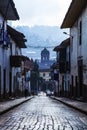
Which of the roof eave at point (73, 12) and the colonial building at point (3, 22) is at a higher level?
the roof eave at point (73, 12)

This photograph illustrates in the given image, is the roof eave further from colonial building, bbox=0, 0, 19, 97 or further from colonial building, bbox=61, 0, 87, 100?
colonial building, bbox=0, 0, 19, 97

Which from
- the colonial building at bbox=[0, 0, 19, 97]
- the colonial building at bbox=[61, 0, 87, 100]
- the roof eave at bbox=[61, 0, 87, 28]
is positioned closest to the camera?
the roof eave at bbox=[61, 0, 87, 28]

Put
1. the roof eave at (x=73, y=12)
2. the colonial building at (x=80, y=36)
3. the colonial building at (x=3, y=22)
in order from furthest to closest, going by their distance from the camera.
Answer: the colonial building at (x=80, y=36), the colonial building at (x=3, y=22), the roof eave at (x=73, y=12)

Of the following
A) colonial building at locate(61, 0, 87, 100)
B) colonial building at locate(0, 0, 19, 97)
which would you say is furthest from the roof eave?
colonial building at locate(0, 0, 19, 97)

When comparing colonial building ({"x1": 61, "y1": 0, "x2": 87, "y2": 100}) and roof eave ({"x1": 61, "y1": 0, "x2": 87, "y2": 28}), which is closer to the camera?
roof eave ({"x1": 61, "y1": 0, "x2": 87, "y2": 28})

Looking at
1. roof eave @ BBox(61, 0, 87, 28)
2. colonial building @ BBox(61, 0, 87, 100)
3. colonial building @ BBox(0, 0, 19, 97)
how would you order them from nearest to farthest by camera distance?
roof eave @ BBox(61, 0, 87, 28) < colonial building @ BBox(0, 0, 19, 97) < colonial building @ BBox(61, 0, 87, 100)

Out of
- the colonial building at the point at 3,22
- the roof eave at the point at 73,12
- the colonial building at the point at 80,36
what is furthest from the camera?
the colonial building at the point at 80,36

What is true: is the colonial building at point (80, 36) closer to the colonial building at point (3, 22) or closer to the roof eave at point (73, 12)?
the roof eave at point (73, 12)

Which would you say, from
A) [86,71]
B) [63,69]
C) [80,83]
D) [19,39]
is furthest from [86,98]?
[63,69]

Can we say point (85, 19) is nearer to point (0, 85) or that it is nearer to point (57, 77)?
point (0, 85)

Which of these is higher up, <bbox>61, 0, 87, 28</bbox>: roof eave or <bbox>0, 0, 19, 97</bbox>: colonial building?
<bbox>61, 0, 87, 28</bbox>: roof eave

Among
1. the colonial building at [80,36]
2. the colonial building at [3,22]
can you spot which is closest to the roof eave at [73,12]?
the colonial building at [80,36]

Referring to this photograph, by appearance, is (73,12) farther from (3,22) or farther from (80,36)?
(3,22)

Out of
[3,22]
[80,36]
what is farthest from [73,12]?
[3,22]
